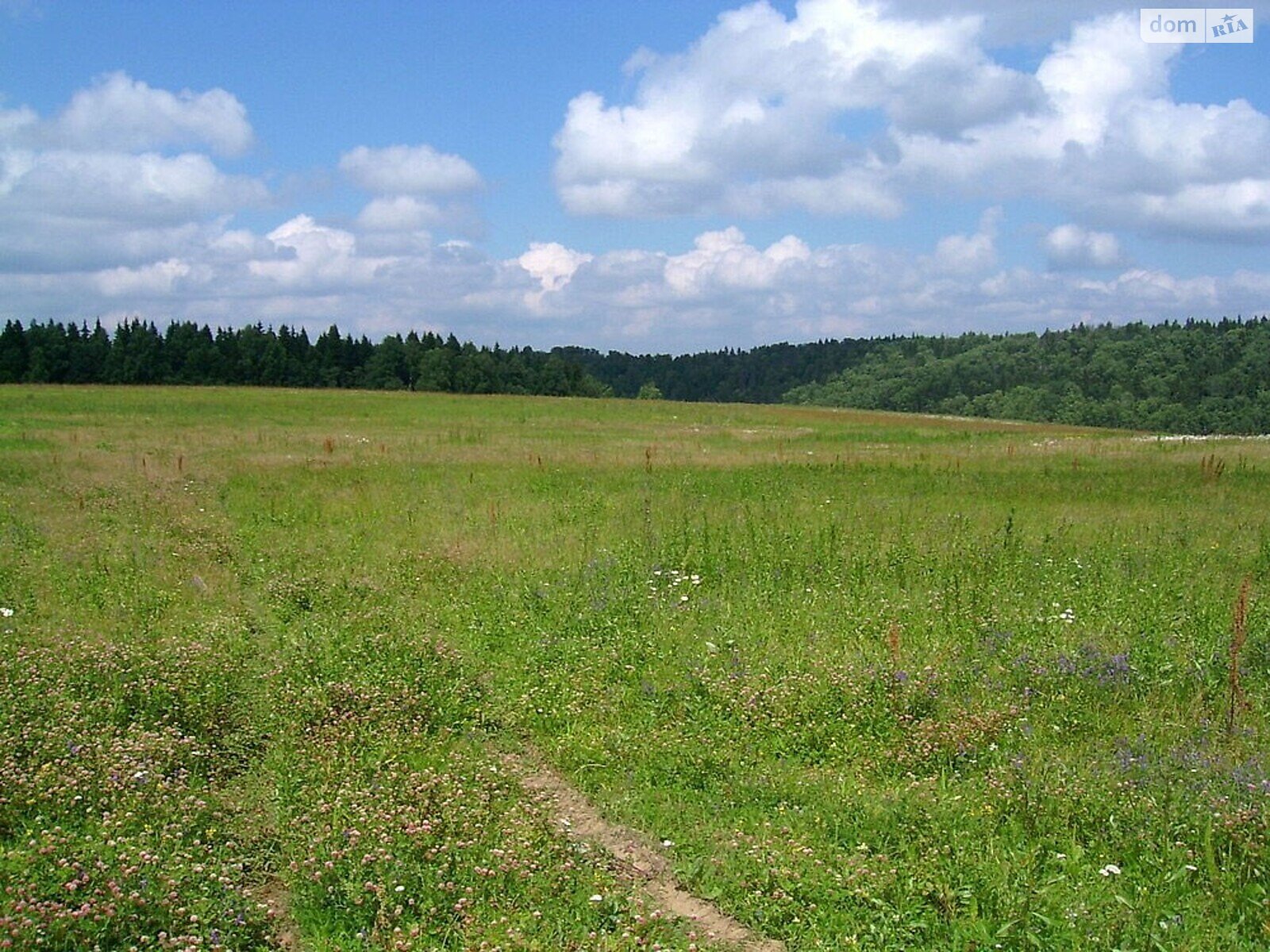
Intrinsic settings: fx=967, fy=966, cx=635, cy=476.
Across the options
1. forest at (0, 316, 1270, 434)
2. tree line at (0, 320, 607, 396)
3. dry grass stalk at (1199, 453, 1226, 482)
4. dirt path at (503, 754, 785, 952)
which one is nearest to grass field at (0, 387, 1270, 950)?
dirt path at (503, 754, 785, 952)

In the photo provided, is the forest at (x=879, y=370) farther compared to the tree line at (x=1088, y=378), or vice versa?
the tree line at (x=1088, y=378)

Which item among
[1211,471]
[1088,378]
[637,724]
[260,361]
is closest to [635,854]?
[637,724]

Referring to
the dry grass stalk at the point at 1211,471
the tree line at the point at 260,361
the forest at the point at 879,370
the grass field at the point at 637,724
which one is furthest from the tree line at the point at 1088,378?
the grass field at the point at 637,724

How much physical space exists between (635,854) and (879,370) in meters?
171

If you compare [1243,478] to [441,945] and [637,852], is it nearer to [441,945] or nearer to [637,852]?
[637,852]

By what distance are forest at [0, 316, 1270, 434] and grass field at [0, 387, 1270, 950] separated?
74.1m

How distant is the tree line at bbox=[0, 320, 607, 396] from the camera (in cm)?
9769

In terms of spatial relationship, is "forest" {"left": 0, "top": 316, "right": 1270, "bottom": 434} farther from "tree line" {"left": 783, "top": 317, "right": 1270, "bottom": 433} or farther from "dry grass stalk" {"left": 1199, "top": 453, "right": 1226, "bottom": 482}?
"dry grass stalk" {"left": 1199, "top": 453, "right": 1226, "bottom": 482}

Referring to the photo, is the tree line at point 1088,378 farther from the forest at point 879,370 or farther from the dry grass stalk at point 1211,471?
the dry grass stalk at point 1211,471

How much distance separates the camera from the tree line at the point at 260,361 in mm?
97688

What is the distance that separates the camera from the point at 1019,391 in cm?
13250

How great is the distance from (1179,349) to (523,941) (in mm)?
151367

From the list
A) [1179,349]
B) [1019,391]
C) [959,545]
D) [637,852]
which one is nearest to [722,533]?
[959,545]

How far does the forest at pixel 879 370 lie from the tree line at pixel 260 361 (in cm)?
17
